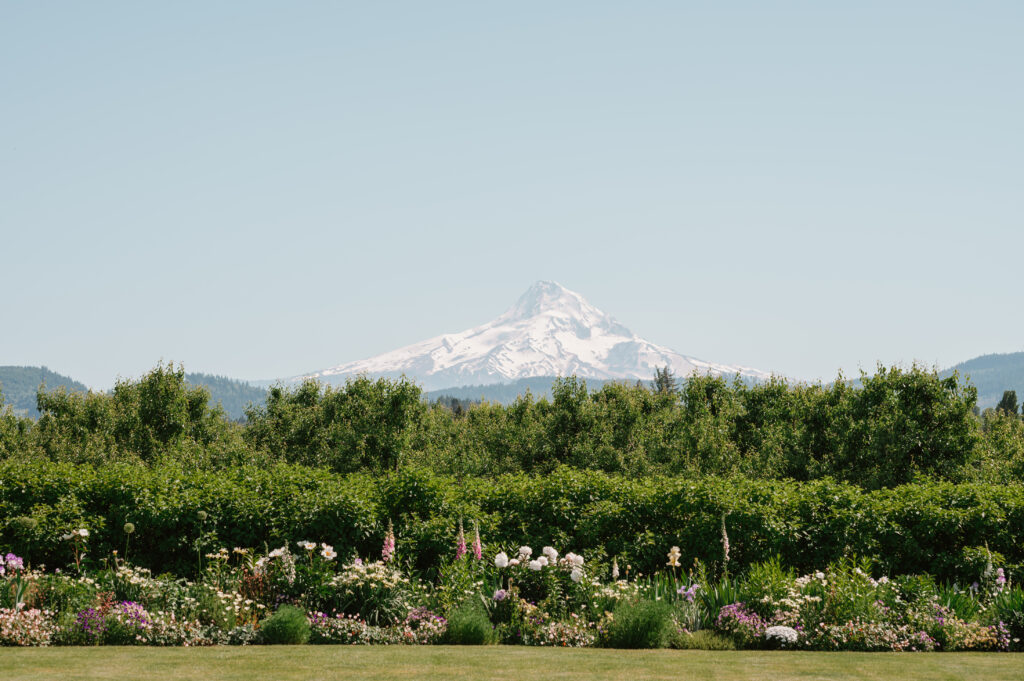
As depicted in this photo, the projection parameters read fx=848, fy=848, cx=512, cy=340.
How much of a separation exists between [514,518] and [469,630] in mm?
2904

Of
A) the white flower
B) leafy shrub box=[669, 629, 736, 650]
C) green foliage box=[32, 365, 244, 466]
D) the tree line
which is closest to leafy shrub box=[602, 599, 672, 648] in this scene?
leafy shrub box=[669, 629, 736, 650]

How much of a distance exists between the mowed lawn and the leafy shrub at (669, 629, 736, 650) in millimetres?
A: 424

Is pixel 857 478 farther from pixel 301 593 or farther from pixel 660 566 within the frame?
pixel 301 593

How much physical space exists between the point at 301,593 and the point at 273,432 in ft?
105

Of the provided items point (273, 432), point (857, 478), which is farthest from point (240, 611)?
point (273, 432)

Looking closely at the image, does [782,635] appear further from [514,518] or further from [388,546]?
[388,546]

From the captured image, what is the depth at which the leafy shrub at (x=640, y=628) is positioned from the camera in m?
10.7

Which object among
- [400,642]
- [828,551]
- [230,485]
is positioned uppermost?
[230,485]

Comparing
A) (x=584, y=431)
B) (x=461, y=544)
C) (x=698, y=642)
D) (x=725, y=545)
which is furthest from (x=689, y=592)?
(x=584, y=431)

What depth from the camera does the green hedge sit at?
13031 millimetres

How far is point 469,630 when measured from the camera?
1097 cm

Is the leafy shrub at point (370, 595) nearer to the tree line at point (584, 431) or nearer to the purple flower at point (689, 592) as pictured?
the purple flower at point (689, 592)

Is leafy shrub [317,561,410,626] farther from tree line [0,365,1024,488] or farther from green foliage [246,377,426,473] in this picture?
green foliage [246,377,426,473]

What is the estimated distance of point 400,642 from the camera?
11.0 meters
